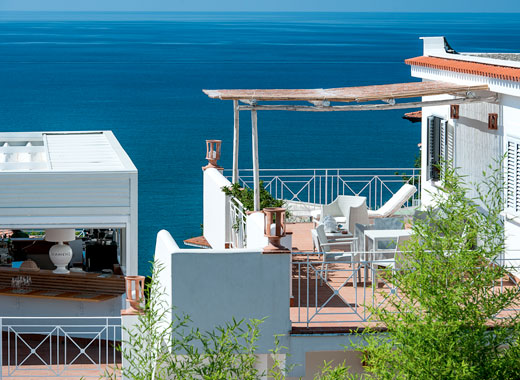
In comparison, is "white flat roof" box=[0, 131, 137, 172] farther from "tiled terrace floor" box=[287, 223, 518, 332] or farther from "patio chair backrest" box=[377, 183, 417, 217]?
"patio chair backrest" box=[377, 183, 417, 217]

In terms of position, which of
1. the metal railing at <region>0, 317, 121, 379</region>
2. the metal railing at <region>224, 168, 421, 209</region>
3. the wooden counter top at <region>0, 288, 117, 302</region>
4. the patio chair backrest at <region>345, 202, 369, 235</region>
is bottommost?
the metal railing at <region>0, 317, 121, 379</region>

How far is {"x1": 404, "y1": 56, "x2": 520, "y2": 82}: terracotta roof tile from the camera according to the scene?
39.7 ft

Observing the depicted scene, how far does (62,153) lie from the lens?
15367 millimetres

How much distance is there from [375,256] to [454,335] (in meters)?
3.12

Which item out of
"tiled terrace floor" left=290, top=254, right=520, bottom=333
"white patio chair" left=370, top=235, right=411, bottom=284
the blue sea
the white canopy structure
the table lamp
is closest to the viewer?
"tiled terrace floor" left=290, top=254, right=520, bottom=333

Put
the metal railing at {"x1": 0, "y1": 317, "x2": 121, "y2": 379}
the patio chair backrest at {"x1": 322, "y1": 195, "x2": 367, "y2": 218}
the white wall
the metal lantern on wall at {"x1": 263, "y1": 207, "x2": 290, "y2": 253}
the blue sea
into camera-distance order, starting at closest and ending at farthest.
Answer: the metal lantern on wall at {"x1": 263, "y1": 207, "x2": 290, "y2": 253} → the metal railing at {"x1": 0, "y1": 317, "x2": 121, "y2": 379} → the white wall → the patio chair backrest at {"x1": 322, "y1": 195, "x2": 367, "y2": 218} → the blue sea

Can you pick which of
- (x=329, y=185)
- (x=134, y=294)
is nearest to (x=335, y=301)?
(x=134, y=294)

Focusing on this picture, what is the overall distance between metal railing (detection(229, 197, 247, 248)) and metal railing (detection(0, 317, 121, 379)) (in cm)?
182

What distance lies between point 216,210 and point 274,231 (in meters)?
4.42

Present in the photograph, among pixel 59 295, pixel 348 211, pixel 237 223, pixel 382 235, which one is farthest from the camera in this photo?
pixel 59 295

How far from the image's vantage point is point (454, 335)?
9.00 metres

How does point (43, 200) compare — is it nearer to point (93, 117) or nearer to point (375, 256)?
point (375, 256)

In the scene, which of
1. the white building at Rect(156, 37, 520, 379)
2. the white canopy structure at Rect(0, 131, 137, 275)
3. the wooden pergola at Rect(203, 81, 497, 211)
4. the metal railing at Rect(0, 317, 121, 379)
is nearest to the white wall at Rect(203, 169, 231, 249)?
the white building at Rect(156, 37, 520, 379)

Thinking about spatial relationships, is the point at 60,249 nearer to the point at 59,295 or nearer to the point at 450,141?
the point at 59,295
